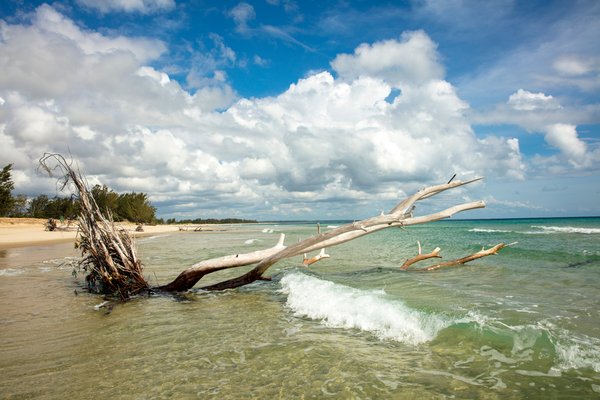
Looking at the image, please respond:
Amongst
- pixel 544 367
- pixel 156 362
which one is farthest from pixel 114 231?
pixel 544 367

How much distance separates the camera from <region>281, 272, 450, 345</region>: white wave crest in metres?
5.59

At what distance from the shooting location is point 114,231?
893cm

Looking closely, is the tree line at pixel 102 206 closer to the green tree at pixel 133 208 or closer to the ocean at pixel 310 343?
the green tree at pixel 133 208

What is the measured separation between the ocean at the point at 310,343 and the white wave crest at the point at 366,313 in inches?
1.3

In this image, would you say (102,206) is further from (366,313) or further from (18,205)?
(366,313)

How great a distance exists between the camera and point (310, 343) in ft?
Result: 17.0

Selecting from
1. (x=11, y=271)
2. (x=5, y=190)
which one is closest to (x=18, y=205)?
(x=5, y=190)

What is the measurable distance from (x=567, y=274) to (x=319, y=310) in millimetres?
9740

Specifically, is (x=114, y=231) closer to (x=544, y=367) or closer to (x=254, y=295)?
(x=254, y=295)

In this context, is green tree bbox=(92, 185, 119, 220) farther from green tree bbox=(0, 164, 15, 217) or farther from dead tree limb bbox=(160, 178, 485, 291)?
dead tree limb bbox=(160, 178, 485, 291)

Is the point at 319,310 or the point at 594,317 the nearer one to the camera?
the point at 594,317

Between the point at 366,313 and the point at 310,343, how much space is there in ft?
5.55

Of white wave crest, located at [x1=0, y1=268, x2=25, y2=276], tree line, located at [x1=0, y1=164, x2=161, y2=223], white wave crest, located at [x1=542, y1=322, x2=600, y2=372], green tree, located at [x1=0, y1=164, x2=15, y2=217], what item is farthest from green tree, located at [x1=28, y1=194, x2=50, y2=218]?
white wave crest, located at [x1=542, y1=322, x2=600, y2=372]

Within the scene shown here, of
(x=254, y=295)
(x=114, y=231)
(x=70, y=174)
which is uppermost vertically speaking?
(x=70, y=174)
